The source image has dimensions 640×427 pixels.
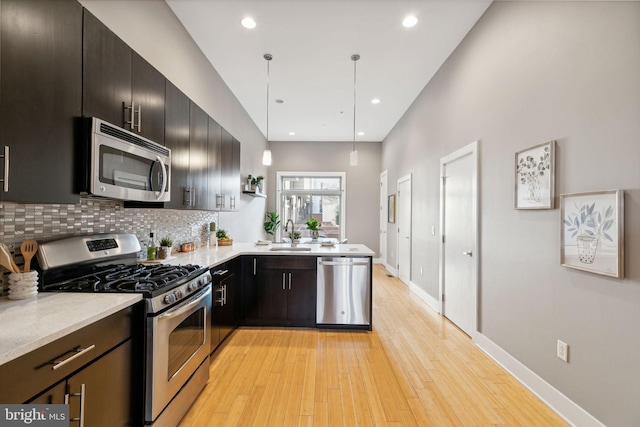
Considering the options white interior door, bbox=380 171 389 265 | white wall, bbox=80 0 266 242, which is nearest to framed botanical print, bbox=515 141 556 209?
white wall, bbox=80 0 266 242

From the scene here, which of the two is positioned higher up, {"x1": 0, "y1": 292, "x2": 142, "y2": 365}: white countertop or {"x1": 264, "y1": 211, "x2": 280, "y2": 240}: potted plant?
{"x1": 264, "y1": 211, "x2": 280, "y2": 240}: potted plant

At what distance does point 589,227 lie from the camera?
1681 millimetres

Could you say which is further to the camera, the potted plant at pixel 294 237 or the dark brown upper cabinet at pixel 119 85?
the potted plant at pixel 294 237

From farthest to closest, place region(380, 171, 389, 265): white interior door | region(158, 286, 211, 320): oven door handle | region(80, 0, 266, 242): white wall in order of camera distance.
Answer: region(380, 171, 389, 265): white interior door, region(80, 0, 266, 242): white wall, region(158, 286, 211, 320): oven door handle

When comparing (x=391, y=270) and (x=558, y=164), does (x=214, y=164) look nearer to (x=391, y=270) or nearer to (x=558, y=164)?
(x=558, y=164)

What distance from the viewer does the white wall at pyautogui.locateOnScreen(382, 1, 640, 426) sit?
1.50m

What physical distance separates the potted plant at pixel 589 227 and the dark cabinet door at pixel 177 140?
9.52ft

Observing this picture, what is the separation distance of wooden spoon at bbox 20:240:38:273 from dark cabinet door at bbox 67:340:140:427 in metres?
0.65

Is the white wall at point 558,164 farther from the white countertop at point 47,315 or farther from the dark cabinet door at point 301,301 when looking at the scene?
the white countertop at point 47,315

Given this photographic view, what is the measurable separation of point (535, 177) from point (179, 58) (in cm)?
351

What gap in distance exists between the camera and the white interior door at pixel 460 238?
298cm

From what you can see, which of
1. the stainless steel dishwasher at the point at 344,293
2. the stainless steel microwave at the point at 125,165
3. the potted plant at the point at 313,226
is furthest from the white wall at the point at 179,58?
the stainless steel dishwasher at the point at 344,293

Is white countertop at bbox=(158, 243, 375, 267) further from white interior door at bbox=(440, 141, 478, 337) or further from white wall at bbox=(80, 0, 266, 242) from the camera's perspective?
white wall at bbox=(80, 0, 266, 242)

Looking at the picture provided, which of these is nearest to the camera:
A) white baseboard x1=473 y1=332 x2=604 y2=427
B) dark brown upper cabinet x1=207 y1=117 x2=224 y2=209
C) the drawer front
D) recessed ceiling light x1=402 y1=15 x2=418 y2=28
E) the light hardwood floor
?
the drawer front
